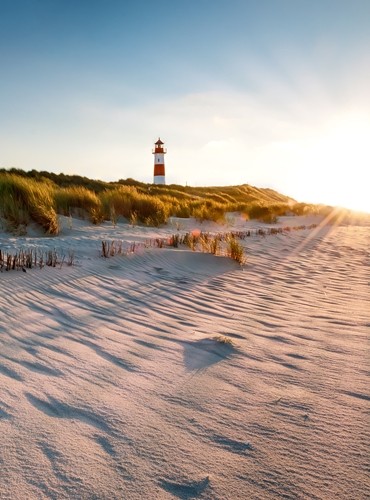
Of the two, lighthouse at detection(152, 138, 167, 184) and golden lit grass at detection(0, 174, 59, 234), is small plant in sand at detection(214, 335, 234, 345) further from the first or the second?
lighthouse at detection(152, 138, 167, 184)

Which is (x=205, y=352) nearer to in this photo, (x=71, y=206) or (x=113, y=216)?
(x=113, y=216)

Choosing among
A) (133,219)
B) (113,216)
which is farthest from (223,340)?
(113,216)

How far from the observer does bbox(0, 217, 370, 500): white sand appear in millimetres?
1511

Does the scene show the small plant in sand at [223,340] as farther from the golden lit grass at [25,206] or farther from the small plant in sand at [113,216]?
the small plant in sand at [113,216]

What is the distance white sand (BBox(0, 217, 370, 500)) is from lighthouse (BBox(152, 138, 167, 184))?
147 feet

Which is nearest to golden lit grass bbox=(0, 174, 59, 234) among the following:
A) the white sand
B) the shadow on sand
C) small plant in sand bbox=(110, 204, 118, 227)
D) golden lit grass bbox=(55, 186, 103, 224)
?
golden lit grass bbox=(55, 186, 103, 224)

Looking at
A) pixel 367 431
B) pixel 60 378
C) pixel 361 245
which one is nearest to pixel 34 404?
pixel 60 378

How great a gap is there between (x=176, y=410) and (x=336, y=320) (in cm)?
236

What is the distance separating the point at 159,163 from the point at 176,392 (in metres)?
48.0

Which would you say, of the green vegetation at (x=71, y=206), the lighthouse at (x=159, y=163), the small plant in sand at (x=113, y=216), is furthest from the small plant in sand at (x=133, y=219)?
the lighthouse at (x=159, y=163)

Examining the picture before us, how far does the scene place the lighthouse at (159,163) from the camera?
48.4 metres

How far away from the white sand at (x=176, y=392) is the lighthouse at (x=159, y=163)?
A: 44.7 metres

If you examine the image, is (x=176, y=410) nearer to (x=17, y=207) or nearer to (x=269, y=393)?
(x=269, y=393)

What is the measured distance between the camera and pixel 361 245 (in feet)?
35.8
